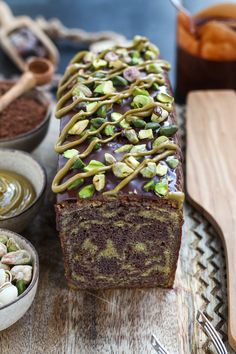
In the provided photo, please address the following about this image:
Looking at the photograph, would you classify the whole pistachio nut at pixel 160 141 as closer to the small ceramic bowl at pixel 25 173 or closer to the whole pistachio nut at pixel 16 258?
the small ceramic bowl at pixel 25 173

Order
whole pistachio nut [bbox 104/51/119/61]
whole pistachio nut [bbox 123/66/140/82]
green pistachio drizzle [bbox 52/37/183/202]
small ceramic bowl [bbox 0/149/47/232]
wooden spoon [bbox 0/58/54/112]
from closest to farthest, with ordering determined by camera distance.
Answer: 1. green pistachio drizzle [bbox 52/37/183/202]
2. small ceramic bowl [bbox 0/149/47/232]
3. whole pistachio nut [bbox 123/66/140/82]
4. whole pistachio nut [bbox 104/51/119/61]
5. wooden spoon [bbox 0/58/54/112]

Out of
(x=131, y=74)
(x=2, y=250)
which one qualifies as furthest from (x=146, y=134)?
(x=2, y=250)

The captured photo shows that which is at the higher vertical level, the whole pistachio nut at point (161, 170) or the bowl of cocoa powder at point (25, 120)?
the whole pistachio nut at point (161, 170)

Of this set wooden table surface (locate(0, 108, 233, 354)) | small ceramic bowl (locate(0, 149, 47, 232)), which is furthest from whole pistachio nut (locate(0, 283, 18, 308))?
small ceramic bowl (locate(0, 149, 47, 232))

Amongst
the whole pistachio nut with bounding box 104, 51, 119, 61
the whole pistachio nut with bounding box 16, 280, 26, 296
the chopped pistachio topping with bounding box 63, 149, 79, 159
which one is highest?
the whole pistachio nut with bounding box 104, 51, 119, 61

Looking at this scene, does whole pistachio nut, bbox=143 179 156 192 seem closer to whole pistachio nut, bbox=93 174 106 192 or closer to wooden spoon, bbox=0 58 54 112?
whole pistachio nut, bbox=93 174 106 192

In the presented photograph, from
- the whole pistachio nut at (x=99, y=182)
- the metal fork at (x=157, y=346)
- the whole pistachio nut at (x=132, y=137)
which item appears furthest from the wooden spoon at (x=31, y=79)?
the metal fork at (x=157, y=346)
